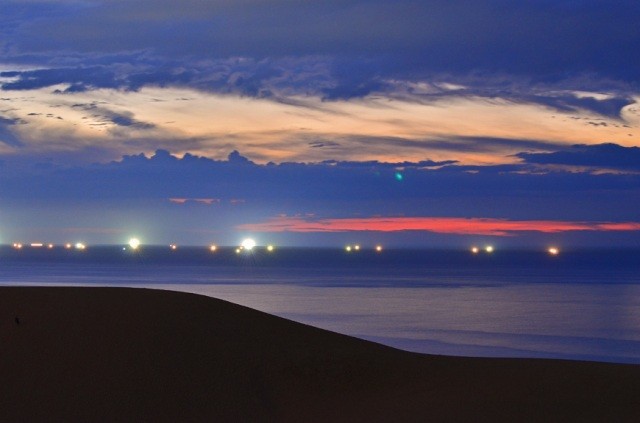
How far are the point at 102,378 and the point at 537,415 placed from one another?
7035 millimetres

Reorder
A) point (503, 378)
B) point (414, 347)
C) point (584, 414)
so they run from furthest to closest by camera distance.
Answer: point (414, 347)
point (503, 378)
point (584, 414)

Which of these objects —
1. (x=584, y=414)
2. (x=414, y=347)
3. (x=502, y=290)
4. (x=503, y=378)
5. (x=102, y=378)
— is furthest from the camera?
(x=502, y=290)

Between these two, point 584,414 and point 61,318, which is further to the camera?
point 61,318

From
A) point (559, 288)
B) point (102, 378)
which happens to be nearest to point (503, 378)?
point (102, 378)

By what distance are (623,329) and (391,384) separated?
38.2 metres

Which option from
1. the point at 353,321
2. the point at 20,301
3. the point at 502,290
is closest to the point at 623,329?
the point at 353,321

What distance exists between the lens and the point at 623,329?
1997 inches

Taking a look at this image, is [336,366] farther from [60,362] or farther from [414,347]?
[414,347]

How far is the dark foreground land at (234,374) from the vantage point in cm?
1412

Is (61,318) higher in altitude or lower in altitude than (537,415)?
higher

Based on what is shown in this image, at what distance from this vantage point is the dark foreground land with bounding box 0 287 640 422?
1412 centimetres

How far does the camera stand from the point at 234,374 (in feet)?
51.4

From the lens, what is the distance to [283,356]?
16.8 m

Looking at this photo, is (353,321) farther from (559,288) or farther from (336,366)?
(559,288)
